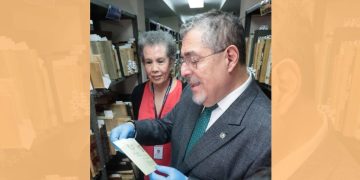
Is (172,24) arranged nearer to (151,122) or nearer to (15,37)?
(151,122)

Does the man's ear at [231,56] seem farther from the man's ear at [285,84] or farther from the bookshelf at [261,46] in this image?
the bookshelf at [261,46]

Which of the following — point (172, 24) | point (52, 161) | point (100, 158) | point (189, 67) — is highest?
point (172, 24)

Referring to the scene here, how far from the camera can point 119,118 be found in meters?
2.11

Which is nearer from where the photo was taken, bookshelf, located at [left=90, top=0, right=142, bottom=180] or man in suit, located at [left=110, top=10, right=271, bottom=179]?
man in suit, located at [left=110, top=10, right=271, bottom=179]

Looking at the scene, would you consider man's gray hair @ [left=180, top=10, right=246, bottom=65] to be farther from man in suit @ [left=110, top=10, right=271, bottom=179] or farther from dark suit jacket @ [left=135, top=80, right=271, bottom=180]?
dark suit jacket @ [left=135, top=80, right=271, bottom=180]

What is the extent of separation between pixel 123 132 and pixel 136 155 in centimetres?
27

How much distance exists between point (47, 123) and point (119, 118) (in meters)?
1.75

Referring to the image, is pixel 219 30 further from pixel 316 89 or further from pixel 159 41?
pixel 159 41

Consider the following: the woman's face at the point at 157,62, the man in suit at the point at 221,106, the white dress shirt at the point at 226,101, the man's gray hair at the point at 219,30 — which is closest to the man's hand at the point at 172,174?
the man in suit at the point at 221,106

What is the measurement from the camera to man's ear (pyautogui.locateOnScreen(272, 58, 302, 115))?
35 centimetres

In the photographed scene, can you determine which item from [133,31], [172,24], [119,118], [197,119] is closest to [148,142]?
[197,119]

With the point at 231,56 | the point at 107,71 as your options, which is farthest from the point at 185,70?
the point at 107,71

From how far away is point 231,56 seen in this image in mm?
1042

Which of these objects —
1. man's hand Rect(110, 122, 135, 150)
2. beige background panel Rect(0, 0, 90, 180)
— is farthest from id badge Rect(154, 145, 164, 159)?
beige background panel Rect(0, 0, 90, 180)
